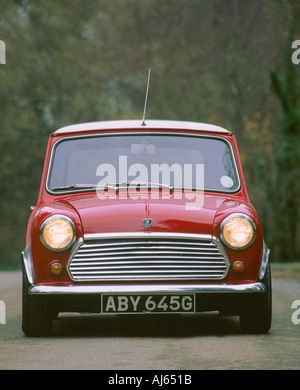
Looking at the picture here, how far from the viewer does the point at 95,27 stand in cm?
4238

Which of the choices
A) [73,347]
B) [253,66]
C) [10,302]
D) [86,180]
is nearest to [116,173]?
[86,180]

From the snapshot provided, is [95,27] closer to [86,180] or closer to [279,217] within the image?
[279,217]

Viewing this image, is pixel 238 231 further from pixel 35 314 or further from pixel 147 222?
pixel 35 314

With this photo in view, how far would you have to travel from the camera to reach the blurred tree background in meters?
33.0

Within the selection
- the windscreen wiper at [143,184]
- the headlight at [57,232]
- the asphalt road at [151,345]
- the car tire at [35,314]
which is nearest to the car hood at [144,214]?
the headlight at [57,232]

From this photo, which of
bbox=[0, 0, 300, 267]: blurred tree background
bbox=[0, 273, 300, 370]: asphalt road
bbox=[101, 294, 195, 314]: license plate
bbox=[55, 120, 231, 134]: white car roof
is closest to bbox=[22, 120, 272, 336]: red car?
bbox=[101, 294, 195, 314]: license plate

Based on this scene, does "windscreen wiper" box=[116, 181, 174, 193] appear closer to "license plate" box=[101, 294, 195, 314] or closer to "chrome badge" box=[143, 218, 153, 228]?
"chrome badge" box=[143, 218, 153, 228]

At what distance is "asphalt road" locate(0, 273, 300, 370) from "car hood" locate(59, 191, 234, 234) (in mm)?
886

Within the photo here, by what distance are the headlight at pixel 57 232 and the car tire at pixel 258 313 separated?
1.52 m

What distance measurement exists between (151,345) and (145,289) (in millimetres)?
460

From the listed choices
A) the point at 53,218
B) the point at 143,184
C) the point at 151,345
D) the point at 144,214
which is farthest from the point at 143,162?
the point at 151,345

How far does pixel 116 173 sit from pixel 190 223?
120 centimetres

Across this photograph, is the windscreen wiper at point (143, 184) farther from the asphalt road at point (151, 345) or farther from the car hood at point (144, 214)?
the asphalt road at point (151, 345)

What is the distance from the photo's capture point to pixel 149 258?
7570 mm
